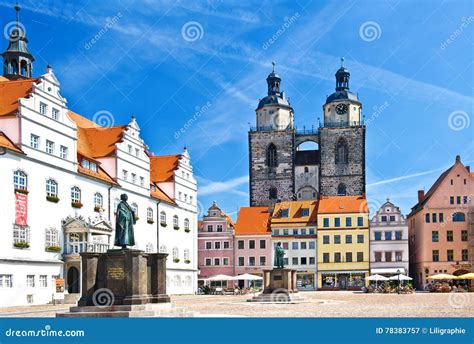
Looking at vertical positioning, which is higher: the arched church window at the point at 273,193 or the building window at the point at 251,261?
the arched church window at the point at 273,193

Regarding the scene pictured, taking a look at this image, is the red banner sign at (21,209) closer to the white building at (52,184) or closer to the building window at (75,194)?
the white building at (52,184)

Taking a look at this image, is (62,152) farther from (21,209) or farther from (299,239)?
(299,239)

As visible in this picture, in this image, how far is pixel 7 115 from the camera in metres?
39.3

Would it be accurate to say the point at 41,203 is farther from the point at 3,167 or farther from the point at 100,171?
the point at 100,171

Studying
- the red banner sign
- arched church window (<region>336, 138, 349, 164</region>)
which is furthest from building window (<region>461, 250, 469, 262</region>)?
the red banner sign

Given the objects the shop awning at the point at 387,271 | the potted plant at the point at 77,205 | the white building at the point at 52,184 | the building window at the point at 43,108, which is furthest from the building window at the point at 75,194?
the shop awning at the point at 387,271

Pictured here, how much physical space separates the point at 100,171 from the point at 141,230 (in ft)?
22.3

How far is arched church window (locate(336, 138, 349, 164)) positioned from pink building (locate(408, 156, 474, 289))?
98.5 feet

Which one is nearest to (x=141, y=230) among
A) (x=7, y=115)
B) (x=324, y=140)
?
(x=7, y=115)

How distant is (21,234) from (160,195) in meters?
23.1

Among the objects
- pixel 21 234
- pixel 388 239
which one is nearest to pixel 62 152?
pixel 21 234

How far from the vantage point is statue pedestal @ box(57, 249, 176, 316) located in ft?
73.2

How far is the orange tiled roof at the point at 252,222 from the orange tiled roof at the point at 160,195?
1762 centimetres

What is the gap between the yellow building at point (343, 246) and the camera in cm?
7525
